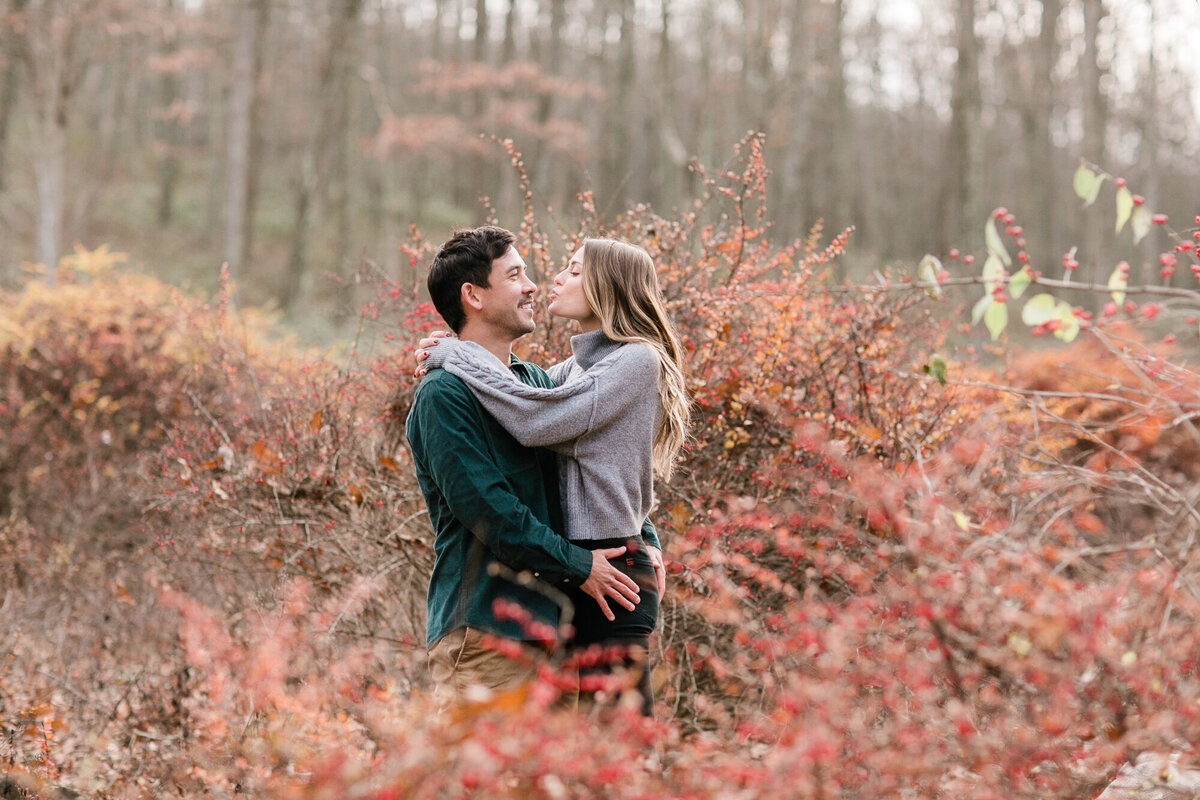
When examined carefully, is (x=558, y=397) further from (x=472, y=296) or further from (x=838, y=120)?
(x=838, y=120)

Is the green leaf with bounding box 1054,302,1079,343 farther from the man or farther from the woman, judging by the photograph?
the man

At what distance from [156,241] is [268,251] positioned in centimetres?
289

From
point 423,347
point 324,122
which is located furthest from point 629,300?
point 324,122

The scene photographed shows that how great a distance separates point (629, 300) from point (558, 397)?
41 cm

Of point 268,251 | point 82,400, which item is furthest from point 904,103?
point 82,400

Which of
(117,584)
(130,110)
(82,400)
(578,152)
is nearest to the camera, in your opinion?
(117,584)

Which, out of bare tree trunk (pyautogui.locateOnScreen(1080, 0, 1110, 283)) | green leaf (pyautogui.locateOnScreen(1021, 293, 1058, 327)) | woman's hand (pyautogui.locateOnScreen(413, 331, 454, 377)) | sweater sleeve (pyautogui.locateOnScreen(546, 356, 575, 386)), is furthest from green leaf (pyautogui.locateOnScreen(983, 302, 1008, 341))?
bare tree trunk (pyautogui.locateOnScreen(1080, 0, 1110, 283))

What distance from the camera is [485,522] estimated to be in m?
2.64

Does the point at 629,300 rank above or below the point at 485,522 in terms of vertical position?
above

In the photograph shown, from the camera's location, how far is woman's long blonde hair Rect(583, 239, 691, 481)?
2904mm

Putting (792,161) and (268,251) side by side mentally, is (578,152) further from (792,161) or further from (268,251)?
(268,251)

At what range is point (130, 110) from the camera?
32219 millimetres

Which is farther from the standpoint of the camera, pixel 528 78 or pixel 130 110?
pixel 130 110

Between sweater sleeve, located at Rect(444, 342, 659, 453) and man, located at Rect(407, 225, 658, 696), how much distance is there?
0.07m
